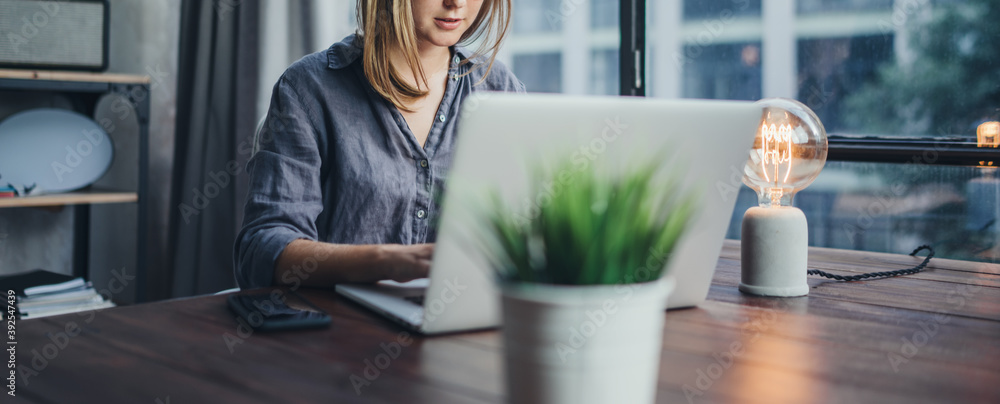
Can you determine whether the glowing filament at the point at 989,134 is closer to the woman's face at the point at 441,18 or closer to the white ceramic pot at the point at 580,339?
the woman's face at the point at 441,18

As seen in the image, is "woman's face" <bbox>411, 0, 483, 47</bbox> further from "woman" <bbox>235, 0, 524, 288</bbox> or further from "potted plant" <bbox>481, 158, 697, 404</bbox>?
"potted plant" <bbox>481, 158, 697, 404</bbox>

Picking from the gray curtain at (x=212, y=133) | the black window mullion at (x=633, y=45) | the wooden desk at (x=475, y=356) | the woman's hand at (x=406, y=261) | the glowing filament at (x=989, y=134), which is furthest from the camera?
the gray curtain at (x=212, y=133)

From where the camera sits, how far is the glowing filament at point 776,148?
0.96 m

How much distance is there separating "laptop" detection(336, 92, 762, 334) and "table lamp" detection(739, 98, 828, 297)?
14 centimetres

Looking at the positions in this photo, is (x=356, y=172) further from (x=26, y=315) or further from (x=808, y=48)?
(x=808, y=48)

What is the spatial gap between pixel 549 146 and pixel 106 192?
215 cm

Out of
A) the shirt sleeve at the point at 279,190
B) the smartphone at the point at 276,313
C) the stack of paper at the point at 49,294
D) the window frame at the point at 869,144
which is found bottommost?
the stack of paper at the point at 49,294

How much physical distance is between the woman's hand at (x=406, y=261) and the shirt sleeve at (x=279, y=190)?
208mm

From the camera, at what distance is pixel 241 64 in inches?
94.7

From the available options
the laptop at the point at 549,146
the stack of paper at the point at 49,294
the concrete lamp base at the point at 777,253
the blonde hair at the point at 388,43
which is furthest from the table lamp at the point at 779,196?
the stack of paper at the point at 49,294

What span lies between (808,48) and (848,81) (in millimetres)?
140

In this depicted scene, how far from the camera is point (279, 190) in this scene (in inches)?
44.3

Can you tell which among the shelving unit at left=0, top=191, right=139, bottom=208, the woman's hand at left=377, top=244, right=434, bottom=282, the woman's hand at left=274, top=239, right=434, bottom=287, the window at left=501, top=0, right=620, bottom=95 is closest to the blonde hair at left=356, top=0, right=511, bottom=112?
the woman's hand at left=274, top=239, right=434, bottom=287

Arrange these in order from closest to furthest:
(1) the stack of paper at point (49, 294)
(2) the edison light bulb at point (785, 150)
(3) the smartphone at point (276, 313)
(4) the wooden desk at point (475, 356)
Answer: (4) the wooden desk at point (475, 356) → (3) the smartphone at point (276, 313) → (2) the edison light bulb at point (785, 150) → (1) the stack of paper at point (49, 294)
